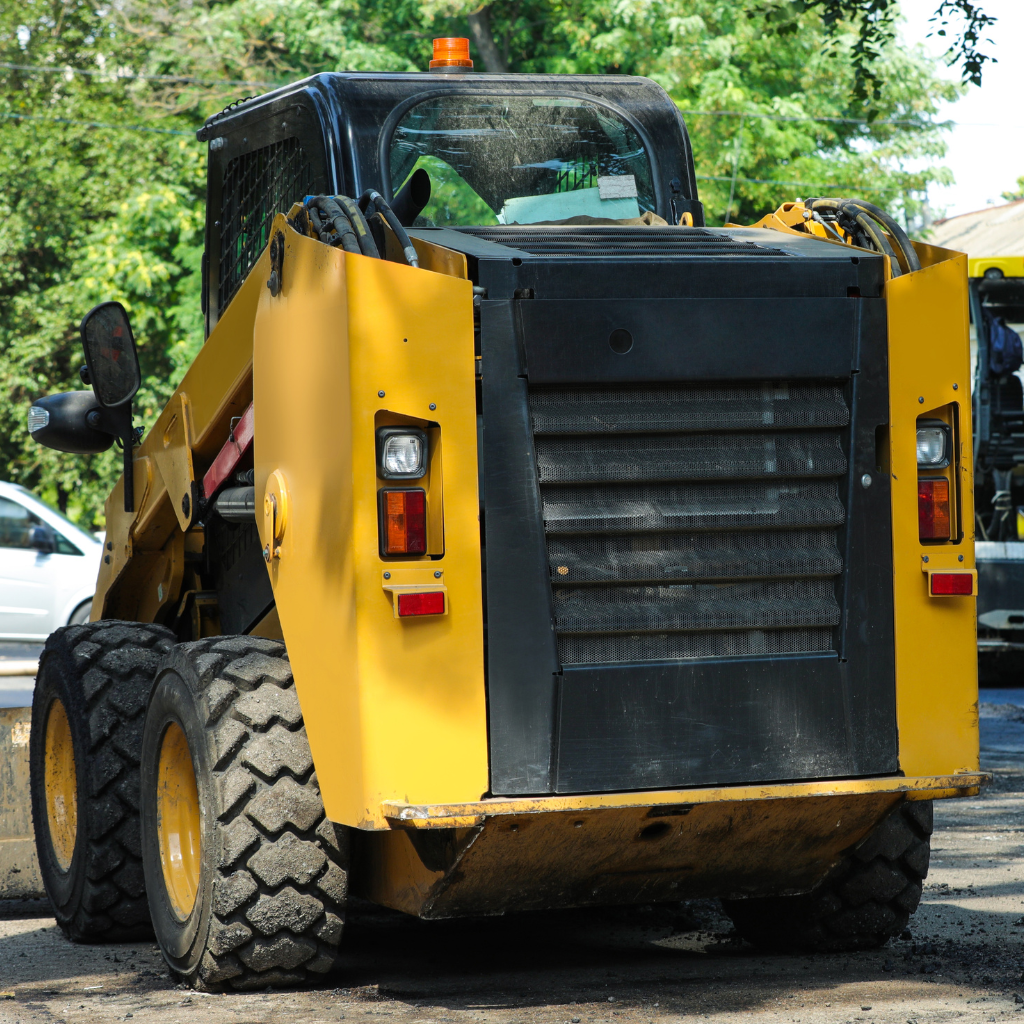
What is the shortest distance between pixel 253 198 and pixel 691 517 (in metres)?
2.46

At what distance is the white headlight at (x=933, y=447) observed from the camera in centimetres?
447

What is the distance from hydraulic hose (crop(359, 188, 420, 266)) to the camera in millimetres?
4258

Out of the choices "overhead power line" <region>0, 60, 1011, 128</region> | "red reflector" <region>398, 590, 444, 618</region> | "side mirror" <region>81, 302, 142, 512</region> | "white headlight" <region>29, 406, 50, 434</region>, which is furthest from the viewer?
"overhead power line" <region>0, 60, 1011, 128</region>

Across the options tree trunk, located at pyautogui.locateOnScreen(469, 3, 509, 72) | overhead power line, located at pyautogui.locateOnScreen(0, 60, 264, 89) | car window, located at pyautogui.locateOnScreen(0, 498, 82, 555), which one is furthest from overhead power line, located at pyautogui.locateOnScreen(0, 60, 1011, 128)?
car window, located at pyautogui.locateOnScreen(0, 498, 82, 555)

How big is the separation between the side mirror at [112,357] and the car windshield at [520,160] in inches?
47.1

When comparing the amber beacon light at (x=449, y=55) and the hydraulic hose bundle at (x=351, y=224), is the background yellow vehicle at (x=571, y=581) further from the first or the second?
the amber beacon light at (x=449, y=55)

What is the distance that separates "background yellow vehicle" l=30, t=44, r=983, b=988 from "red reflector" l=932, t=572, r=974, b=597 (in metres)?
0.01

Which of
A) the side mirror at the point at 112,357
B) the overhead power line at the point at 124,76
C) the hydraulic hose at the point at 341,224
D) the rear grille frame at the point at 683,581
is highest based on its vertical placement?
the overhead power line at the point at 124,76

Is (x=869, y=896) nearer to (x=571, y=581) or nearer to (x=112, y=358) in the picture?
(x=571, y=581)

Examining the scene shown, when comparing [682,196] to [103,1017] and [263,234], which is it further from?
[103,1017]

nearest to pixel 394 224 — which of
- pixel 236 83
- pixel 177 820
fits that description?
pixel 177 820

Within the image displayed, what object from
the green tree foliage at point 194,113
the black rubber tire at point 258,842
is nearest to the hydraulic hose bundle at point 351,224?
the black rubber tire at point 258,842

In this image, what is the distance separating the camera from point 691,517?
4.27 meters

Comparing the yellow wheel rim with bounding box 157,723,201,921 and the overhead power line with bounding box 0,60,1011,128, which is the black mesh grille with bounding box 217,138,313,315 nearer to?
the yellow wheel rim with bounding box 157,723,201,921
